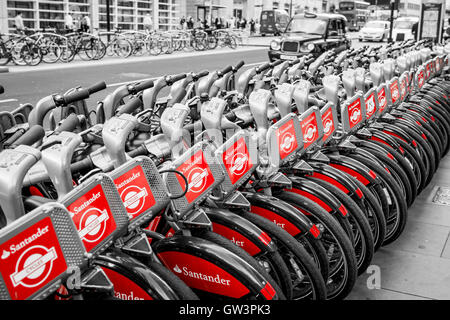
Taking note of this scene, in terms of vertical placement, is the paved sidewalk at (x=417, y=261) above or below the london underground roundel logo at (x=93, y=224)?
below

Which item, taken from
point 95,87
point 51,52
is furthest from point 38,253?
point 51,52

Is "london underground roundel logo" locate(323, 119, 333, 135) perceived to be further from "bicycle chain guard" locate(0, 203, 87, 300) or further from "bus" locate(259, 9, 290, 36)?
"bus" locate(259, 9, 290, 36)

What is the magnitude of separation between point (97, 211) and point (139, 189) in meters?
0.25

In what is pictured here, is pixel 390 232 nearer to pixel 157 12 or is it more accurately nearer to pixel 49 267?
pixel 49 267

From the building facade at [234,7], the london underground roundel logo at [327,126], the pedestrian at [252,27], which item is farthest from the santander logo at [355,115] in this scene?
the pedestrian at [252,27]

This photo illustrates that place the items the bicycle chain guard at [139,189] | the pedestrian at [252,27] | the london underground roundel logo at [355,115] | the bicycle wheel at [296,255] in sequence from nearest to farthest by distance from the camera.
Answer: the bicycle chain guard at [139,189]
the bicycle wheel at [296,255]
the london underground roundel logo at [355,115]
the pedestrian at [252,27]

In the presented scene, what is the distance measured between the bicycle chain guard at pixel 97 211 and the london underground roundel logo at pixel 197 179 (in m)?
0.43

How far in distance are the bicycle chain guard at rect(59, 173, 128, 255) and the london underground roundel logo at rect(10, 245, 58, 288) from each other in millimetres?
177

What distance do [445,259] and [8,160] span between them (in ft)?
9.98

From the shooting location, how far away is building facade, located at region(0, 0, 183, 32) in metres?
24.1

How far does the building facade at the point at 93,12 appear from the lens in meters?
24.1

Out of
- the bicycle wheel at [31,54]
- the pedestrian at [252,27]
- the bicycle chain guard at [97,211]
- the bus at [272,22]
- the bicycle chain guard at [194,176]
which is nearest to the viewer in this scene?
the bicycle chain guard at [97,211]

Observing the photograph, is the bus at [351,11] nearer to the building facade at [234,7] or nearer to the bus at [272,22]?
the building facade at [234,7]

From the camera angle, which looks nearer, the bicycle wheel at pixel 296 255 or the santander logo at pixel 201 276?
the santander logo at pixel 201 276
